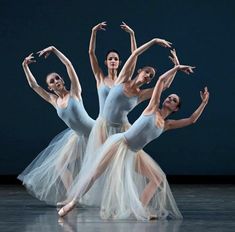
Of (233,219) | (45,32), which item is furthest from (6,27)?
(233,219)

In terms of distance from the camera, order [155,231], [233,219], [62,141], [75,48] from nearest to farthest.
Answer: [155,231]
[233,219]
[62,141]
[75,48]

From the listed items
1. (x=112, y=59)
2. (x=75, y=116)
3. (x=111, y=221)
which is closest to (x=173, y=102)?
(x=111, y=221)

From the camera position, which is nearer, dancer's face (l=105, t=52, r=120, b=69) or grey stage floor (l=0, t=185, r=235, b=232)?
grey stage floor (l=0, t=185, r=235, b=232)

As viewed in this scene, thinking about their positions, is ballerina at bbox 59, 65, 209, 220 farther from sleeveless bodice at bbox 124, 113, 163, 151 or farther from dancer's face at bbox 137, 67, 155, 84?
dancer's face at bbox 137, 67, 155, 84

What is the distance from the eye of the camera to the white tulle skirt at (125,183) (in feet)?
18.0

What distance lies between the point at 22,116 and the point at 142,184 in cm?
324

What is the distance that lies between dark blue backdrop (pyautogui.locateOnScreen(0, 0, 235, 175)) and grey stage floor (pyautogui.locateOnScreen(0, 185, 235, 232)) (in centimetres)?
138

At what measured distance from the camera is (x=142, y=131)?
556 centimetres

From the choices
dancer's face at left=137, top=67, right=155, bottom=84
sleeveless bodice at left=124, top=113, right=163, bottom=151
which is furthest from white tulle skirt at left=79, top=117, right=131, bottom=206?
dancer's face at left=137, top=67, right=155, bottom=84

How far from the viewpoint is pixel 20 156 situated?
8.88 m

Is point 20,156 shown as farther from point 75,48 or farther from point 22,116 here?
point 75,48

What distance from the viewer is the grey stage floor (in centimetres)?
507

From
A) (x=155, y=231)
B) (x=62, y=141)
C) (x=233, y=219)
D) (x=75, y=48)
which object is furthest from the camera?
(x=75, y=48)

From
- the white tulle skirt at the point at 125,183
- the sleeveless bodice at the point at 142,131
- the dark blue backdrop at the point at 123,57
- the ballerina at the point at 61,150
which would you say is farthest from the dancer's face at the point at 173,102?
the dark blue backdrop at the point at 123,57
